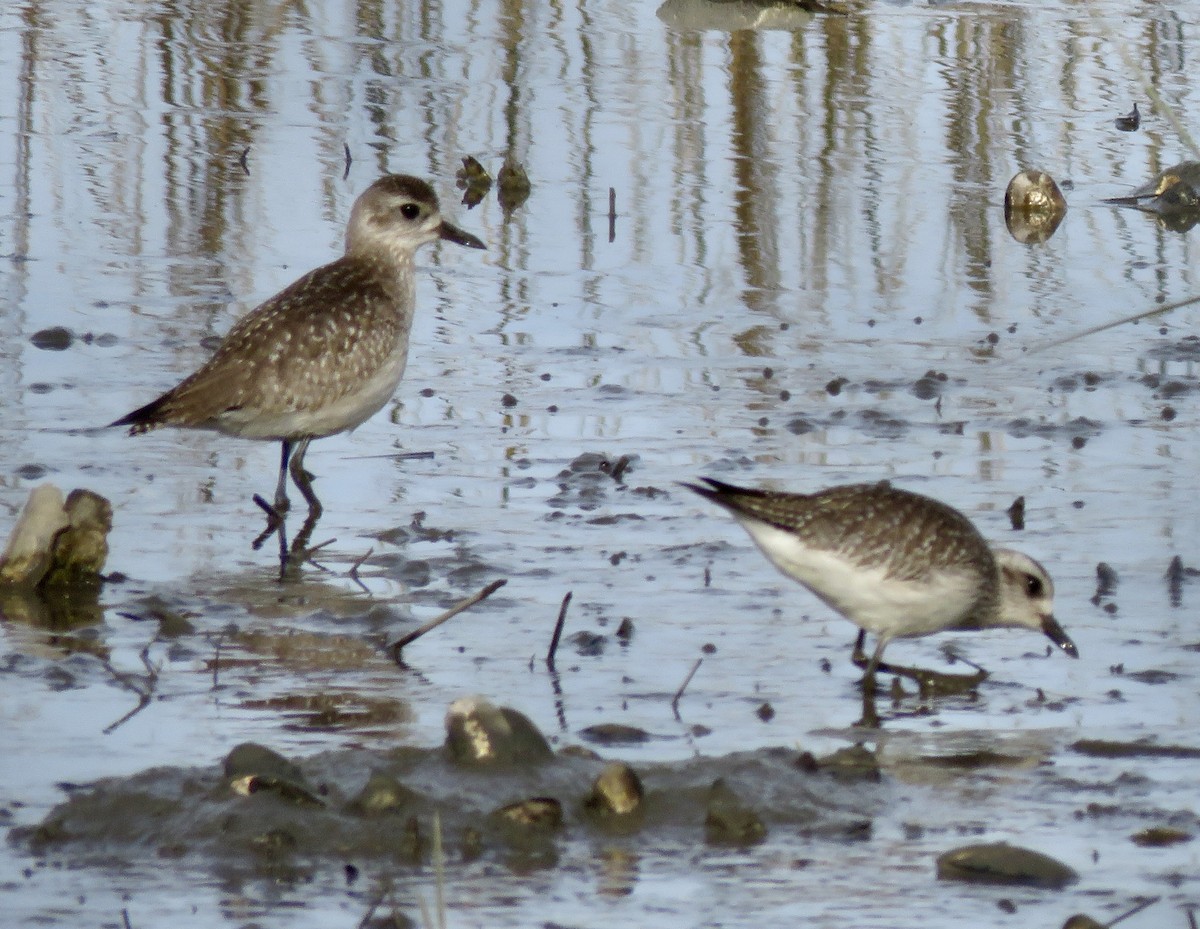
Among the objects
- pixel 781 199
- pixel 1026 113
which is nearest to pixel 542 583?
pixel 781 199

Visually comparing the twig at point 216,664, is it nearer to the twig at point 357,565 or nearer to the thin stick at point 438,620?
the thin stick at point 438,620

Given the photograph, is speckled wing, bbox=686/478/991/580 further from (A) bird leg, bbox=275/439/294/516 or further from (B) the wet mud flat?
(A) bird leg, bbox=275/439/294/516

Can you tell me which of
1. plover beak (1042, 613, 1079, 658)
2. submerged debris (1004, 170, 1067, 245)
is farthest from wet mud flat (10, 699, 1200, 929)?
submerged debris (1004, 170, 1067, 245)

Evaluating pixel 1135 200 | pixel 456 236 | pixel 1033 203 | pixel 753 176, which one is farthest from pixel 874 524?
pixel 1135 200

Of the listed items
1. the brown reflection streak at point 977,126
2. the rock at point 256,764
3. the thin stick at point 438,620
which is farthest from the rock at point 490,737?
the brown reflection streak at point 977,126

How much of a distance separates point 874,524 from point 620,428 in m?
2.29

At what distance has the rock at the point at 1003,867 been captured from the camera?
5.09 metres

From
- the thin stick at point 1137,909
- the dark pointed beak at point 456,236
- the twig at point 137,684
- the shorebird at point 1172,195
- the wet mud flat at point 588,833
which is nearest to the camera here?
the thin stick at point 1137,909

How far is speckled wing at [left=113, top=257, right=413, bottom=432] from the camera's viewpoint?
27.2ft

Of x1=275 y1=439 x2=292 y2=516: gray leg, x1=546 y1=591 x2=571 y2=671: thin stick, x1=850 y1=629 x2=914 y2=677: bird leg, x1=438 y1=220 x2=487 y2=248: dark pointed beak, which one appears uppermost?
x1=438 y1=220 x2=487 y2=248: dark pointed beak

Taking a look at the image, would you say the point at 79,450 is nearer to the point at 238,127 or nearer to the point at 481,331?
the point at 481,331

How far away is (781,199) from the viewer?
12.9m

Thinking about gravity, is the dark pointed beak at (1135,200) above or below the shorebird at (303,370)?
above

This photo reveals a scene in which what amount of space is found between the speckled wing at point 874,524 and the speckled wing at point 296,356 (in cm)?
214
